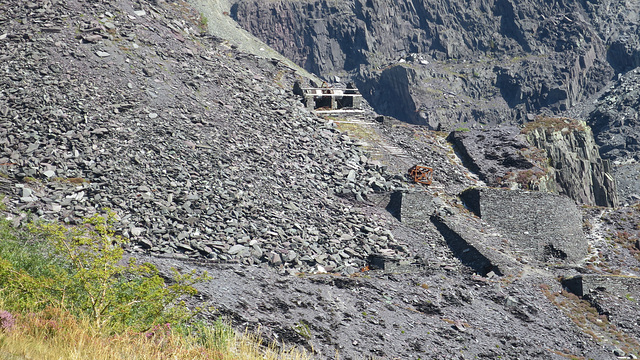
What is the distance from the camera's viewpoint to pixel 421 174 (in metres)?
39.5

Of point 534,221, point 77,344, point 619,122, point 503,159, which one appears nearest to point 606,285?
point 534,221

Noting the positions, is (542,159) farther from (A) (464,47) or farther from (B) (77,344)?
(A) (464,47)

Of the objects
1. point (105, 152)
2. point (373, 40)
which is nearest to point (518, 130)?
point (105, 152)

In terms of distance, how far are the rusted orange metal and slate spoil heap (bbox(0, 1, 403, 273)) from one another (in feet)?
8.82

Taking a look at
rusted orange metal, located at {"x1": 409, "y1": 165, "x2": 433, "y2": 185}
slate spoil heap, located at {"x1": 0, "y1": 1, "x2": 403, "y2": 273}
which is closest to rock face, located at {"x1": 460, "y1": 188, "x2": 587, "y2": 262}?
rusted orange metal, located at {"x1": 409, "y1": 165, "x2": 433, "y2": 185}

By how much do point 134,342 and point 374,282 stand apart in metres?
14.9

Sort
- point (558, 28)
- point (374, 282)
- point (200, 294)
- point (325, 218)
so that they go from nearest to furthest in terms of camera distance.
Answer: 1. point (200, 294)
2. point (374, 282)
3. point (325, 218)
4. point (558, 28)

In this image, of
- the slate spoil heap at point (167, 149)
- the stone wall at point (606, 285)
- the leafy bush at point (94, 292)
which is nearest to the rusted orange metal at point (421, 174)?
the slate spoil heap at point (167, 149)

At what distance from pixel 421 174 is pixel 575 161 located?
1299 inches

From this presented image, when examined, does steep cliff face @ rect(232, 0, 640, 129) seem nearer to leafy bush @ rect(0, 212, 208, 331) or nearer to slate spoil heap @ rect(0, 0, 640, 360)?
slate spoil heap @ rect(0, 0, 640, 360)

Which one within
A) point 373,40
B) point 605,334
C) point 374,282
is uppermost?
point 373,40

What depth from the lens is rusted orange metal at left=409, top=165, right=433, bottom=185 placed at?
39031 millimetres

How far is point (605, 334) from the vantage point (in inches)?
1074

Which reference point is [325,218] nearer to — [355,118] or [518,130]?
[355,118]
